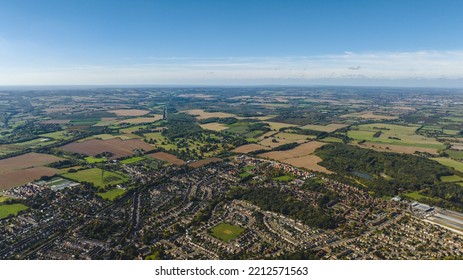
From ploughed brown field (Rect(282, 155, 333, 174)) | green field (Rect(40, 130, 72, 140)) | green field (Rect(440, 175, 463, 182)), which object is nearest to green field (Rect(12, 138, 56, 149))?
green field (Rect(40, 130, 72, 140))

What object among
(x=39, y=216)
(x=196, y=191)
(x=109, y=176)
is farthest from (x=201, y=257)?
(x=109, y=176)

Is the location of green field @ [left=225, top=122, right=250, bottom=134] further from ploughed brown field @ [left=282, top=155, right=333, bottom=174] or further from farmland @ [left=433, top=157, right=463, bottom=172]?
farmland @ [left=433, top=157, right=463, bottom=172]

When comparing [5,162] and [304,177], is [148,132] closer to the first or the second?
[5,162]

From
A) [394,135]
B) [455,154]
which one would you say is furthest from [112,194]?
[394,135]

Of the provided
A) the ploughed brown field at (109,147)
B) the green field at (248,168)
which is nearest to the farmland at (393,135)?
the green field at (248,168)

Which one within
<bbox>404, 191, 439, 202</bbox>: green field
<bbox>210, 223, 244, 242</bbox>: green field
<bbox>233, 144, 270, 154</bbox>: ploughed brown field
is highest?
<bbox>233, 144, 270, 154</bbox>: ploughed brown field

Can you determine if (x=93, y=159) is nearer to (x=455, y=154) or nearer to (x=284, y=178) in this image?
(x=284, y=178)
